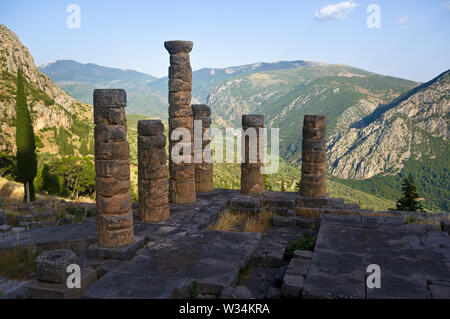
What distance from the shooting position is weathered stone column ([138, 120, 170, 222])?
10.7 meters

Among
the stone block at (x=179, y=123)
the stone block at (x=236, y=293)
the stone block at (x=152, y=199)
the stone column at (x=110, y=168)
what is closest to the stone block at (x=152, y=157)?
the stone block at (x=152, y=199)

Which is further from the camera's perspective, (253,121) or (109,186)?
(253,121)

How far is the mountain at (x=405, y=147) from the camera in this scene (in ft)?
284

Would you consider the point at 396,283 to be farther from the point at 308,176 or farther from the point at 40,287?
the point at 308,176

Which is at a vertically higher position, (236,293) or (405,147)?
(236,293)

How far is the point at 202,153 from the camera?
15086mm

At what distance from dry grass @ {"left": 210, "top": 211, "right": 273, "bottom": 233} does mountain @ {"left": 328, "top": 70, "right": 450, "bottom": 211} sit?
251ft

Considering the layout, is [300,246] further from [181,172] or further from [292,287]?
Answer: [181,172]

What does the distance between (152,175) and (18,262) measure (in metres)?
4.03

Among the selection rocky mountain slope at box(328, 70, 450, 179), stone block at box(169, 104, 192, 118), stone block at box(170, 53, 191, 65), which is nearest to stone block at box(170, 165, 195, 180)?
stone block at box(169, 104, 192, 118)

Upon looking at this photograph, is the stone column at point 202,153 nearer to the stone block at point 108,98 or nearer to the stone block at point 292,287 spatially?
the stone block at point 108,98

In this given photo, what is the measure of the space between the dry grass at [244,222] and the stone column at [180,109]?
5.29 ft

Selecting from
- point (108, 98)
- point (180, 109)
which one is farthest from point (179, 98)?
point (108, 98)
